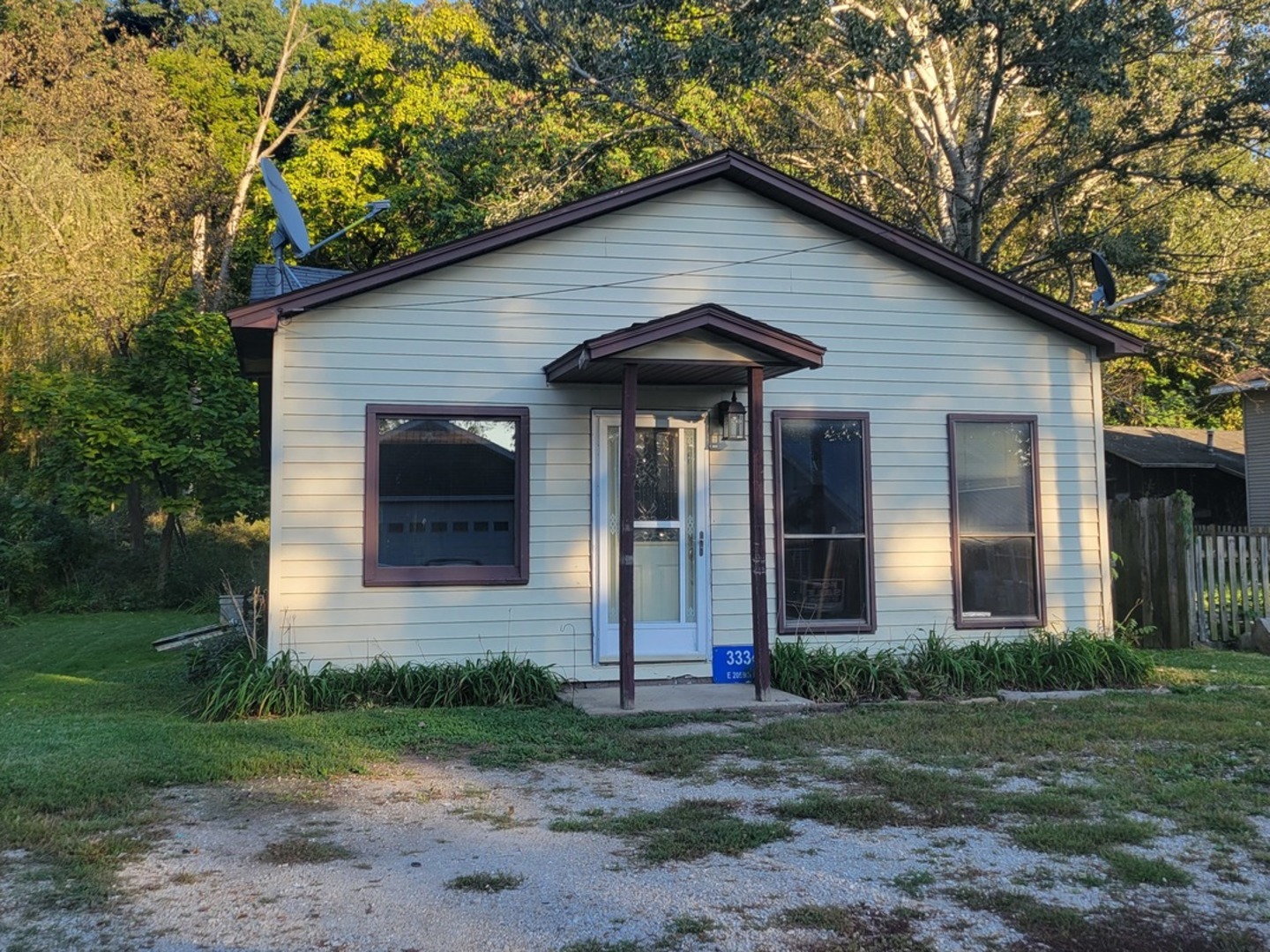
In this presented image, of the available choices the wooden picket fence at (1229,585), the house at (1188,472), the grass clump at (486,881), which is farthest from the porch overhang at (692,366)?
the house at (1188,472)

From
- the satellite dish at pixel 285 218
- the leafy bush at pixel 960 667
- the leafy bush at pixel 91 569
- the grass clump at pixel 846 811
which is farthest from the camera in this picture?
the leafy bush at pixel 91 569

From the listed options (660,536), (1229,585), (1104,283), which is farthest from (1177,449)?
(660,536)

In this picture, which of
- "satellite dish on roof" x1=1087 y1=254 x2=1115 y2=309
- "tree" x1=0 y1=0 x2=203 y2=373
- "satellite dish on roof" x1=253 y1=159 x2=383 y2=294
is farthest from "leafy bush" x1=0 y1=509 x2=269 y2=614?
"satellite dish on roof" x1=1087 y1=254 x2=1115 y2=309

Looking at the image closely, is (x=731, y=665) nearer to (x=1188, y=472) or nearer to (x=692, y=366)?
(x=692, y=366)

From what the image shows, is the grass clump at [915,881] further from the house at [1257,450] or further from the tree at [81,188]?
the house at [1257,450]

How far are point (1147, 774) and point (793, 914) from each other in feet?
9.90

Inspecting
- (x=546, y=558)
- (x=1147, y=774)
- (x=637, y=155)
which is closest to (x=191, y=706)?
(x=546, y=558)

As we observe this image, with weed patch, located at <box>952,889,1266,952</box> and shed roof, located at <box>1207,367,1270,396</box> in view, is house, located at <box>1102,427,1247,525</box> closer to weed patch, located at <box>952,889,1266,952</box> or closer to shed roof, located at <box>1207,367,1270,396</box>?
shed roof, located at <box>1207,367,1270,396</box>

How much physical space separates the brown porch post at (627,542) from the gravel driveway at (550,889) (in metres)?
2.35

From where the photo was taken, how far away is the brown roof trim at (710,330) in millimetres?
7398

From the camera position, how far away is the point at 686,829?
180 inches

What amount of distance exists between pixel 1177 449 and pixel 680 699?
20943 millimetres

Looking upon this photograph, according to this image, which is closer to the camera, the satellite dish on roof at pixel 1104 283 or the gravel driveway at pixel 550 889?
the gravel driveway at pixel 550 889

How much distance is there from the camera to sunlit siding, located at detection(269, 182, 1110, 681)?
8.00m
